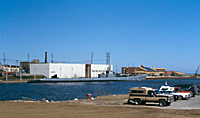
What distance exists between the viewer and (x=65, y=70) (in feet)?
400

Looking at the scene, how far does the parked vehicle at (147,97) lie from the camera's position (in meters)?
23.2

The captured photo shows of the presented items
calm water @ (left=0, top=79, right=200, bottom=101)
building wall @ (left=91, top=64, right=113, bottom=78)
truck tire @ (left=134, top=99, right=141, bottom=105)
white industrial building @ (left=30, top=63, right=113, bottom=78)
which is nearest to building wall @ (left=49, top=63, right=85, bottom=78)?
white industrial building @ (left=30, top=63, right=113, bottom=78)

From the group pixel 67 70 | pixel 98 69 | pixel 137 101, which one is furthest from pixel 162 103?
pixel 98 69

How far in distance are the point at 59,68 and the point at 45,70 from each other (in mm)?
6592

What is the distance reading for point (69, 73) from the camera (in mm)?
123312

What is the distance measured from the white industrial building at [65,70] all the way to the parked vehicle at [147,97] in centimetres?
9464

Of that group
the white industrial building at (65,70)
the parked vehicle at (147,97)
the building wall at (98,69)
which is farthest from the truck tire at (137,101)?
the building wall at (98,69)

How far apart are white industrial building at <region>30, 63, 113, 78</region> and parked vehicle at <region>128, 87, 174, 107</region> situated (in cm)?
9464

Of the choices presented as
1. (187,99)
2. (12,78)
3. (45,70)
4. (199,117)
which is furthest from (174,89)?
(12,78)

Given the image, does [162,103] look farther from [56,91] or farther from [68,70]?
[68,70]

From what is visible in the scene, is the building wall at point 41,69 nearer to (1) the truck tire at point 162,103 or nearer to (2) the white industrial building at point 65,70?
(2) the white industrial building at point 65,70

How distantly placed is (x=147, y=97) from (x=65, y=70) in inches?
3950

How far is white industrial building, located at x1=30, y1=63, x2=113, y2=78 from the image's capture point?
117 meters

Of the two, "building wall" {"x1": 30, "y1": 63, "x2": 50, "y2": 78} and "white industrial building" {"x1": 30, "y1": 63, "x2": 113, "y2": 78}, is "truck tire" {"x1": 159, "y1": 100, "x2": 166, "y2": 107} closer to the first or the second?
"white industrial building" {"x1": 30, "y1": 63, "x2": 113, "y2": 78}
